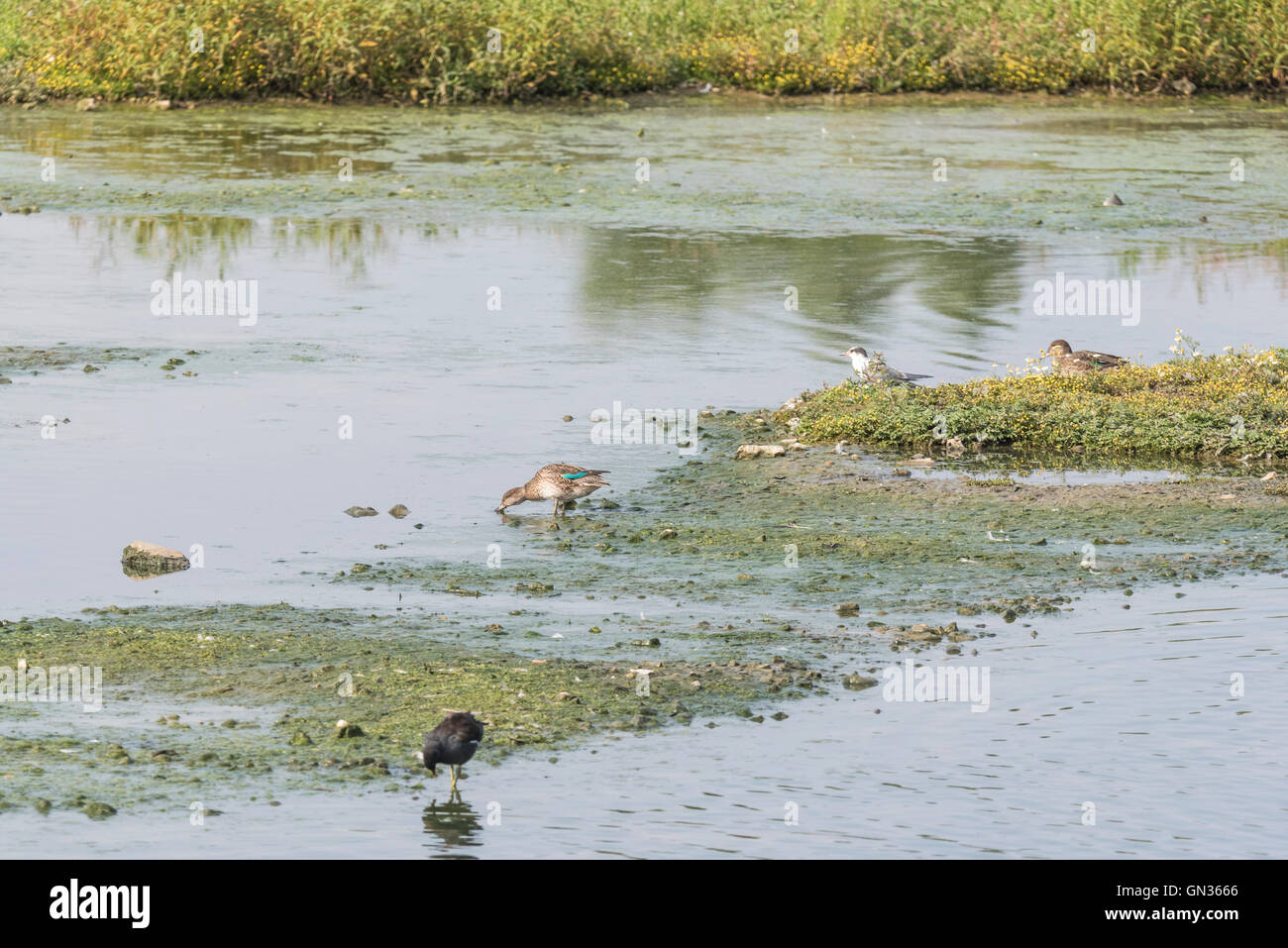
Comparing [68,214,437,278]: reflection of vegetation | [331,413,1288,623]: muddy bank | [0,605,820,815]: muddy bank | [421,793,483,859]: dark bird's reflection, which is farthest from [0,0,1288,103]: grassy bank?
[421,793,483,859]: dark bird's reflection

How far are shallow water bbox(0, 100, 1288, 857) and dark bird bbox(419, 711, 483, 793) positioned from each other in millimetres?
193

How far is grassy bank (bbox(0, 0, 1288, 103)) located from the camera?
3412 cm

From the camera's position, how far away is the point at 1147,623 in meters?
10.1

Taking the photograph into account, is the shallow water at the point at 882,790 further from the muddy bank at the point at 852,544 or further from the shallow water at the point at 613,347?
the muddy bank at the point at 852,544

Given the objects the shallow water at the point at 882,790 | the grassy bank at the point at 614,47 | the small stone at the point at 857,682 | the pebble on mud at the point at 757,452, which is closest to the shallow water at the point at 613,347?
the shallow water at the point at 882,790

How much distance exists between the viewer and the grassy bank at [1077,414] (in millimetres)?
13836

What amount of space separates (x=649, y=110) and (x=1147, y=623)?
25.9 meters

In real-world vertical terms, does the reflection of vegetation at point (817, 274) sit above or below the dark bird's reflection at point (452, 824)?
above

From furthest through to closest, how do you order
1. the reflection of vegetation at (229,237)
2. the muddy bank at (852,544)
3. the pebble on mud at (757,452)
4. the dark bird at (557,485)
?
1. the reflection of vegetation at (229,237)
2. the pebble on mud at (757,452)
3. the dark bird at (557,485)
4. the muddy bank at (852,544)

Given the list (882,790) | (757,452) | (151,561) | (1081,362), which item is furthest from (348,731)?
(1081,362)

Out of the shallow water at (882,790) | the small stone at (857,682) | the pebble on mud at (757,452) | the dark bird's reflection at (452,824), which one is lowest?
the dark bird's reflection at (452,824)

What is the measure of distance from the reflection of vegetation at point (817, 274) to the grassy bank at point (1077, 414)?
3046 millimetres

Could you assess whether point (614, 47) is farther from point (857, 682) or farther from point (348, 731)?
point (348, 731)

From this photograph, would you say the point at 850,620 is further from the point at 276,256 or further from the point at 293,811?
the point at 276,256
